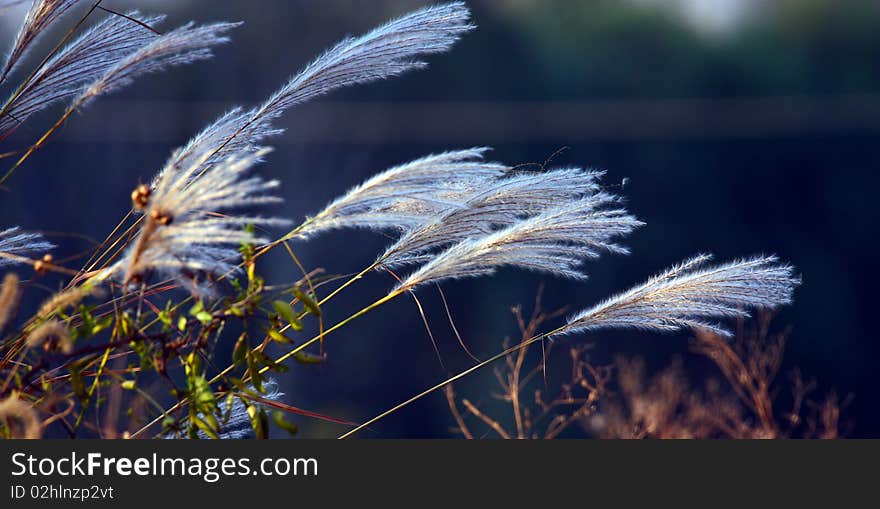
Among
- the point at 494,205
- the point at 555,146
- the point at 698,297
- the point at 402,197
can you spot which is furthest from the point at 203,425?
the point at 555,146

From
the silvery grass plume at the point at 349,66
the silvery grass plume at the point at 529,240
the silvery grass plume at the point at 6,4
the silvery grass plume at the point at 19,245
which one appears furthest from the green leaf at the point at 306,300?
the silvery grass plume at the point at 6,4

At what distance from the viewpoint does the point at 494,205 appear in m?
1.81

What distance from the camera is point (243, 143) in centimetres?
193

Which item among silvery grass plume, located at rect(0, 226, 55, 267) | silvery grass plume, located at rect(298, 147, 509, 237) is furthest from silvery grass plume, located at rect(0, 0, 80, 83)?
silvery grass plume, located at rect(298, 147, 509, 237)

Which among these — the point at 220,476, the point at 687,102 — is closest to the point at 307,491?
the point at 220,476

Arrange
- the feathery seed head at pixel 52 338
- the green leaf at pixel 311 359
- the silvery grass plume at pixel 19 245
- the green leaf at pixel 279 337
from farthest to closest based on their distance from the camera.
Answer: the silvery grass plume at pixel 19 245 < the green leaf at pixel 279 337 < the green leaf at pixel 311 359 < the feathery seed head at pixel 52 338

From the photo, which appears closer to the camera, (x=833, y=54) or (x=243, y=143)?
(x=243, y=143)

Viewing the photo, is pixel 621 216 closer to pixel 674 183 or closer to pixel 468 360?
pixel 468 360

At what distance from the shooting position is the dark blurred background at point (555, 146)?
746 cm

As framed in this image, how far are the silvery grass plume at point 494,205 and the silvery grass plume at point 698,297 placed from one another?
7.6 inches

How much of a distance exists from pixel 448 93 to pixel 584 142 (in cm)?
122

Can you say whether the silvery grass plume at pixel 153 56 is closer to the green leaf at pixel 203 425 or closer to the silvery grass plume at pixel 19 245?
the silvery grass plume at pixel 19 245

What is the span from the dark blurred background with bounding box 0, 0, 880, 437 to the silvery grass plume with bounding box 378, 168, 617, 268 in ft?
17.0

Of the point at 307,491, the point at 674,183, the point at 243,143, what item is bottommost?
the point at 307,491
